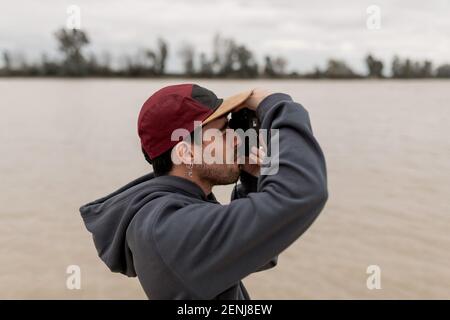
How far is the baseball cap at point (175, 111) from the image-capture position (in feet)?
5.55

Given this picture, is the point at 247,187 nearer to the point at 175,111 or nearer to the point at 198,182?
the point at 198,182

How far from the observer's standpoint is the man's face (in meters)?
1.70

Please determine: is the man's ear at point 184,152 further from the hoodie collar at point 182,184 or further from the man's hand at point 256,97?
the man's hand at point 256,97

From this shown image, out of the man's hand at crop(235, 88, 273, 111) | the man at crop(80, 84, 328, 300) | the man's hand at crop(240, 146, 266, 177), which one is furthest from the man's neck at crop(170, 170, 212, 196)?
the man's hand at crop(235, 88, 273, 111)

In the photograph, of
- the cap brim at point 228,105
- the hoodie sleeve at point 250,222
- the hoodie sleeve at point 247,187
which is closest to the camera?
the hoodie sleeve at point 250,222

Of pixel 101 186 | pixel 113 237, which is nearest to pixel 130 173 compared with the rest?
pixel 101 186

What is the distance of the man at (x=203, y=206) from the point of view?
1.52 meters

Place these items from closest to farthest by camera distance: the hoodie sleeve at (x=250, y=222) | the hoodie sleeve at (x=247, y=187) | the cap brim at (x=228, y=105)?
the hoodie sleeve at (x=250, y=222), the cap brim at (x=228, y=105), the hoodie sleeve at (x=247, y=187)

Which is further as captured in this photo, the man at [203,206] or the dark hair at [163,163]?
the dark hair at [163,163]

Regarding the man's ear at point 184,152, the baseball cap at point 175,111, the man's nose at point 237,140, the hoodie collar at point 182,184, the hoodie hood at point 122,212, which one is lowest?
the hoodie hood at point 122,212

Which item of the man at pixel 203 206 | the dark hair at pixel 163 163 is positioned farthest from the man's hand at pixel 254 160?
the dark hair at pixel 163 163

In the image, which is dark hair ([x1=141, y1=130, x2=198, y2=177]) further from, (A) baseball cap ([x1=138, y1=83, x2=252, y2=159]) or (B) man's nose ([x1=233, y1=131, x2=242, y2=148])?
(B) man's nose ([x1=233, y1=131, x2=242, y2=148])

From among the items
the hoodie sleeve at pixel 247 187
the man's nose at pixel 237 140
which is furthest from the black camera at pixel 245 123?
the hoodie sleeve at pixel 247 187

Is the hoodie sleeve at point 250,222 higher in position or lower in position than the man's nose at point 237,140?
lower
